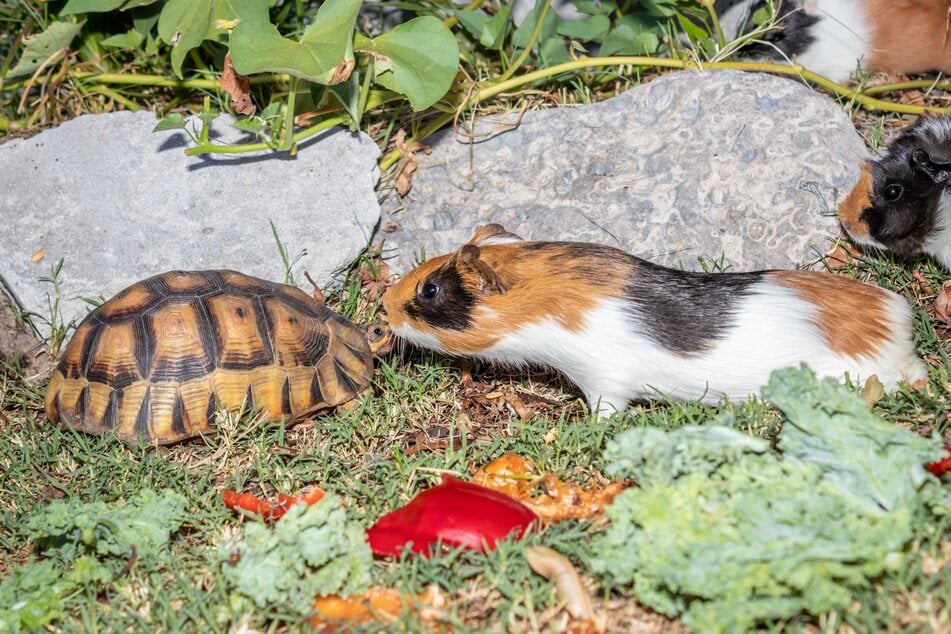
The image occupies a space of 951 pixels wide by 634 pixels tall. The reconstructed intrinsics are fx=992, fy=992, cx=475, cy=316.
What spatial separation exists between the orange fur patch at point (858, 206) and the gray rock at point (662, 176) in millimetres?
145

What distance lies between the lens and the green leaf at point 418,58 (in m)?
4.56

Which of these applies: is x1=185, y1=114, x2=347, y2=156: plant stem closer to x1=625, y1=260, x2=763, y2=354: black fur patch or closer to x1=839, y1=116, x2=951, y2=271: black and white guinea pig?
x1=625, y1=260, x2=763, y2=354: black fur patch

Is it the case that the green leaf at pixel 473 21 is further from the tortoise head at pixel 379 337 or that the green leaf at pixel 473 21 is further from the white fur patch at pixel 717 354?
the white fur patch at pixel 717 354

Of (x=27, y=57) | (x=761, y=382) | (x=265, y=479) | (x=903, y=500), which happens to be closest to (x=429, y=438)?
(x=265, y=479)

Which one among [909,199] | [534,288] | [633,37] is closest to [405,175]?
[633,37]

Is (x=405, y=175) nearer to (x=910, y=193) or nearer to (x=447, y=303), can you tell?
(x=447, y=303)

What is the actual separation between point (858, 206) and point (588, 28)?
175 centimetres

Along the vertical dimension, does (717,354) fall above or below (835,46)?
below

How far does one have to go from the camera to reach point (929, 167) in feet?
14.4

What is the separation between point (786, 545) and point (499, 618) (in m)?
0.89

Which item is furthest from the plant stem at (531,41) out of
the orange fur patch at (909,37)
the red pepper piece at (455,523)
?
the red pepper piece at (455,523)

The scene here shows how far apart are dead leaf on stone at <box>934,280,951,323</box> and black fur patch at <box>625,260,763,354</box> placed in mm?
1093

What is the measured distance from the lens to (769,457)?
2969mm

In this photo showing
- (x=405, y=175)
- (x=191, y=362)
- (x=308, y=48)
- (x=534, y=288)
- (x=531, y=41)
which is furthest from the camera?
(x=405, y=175)
